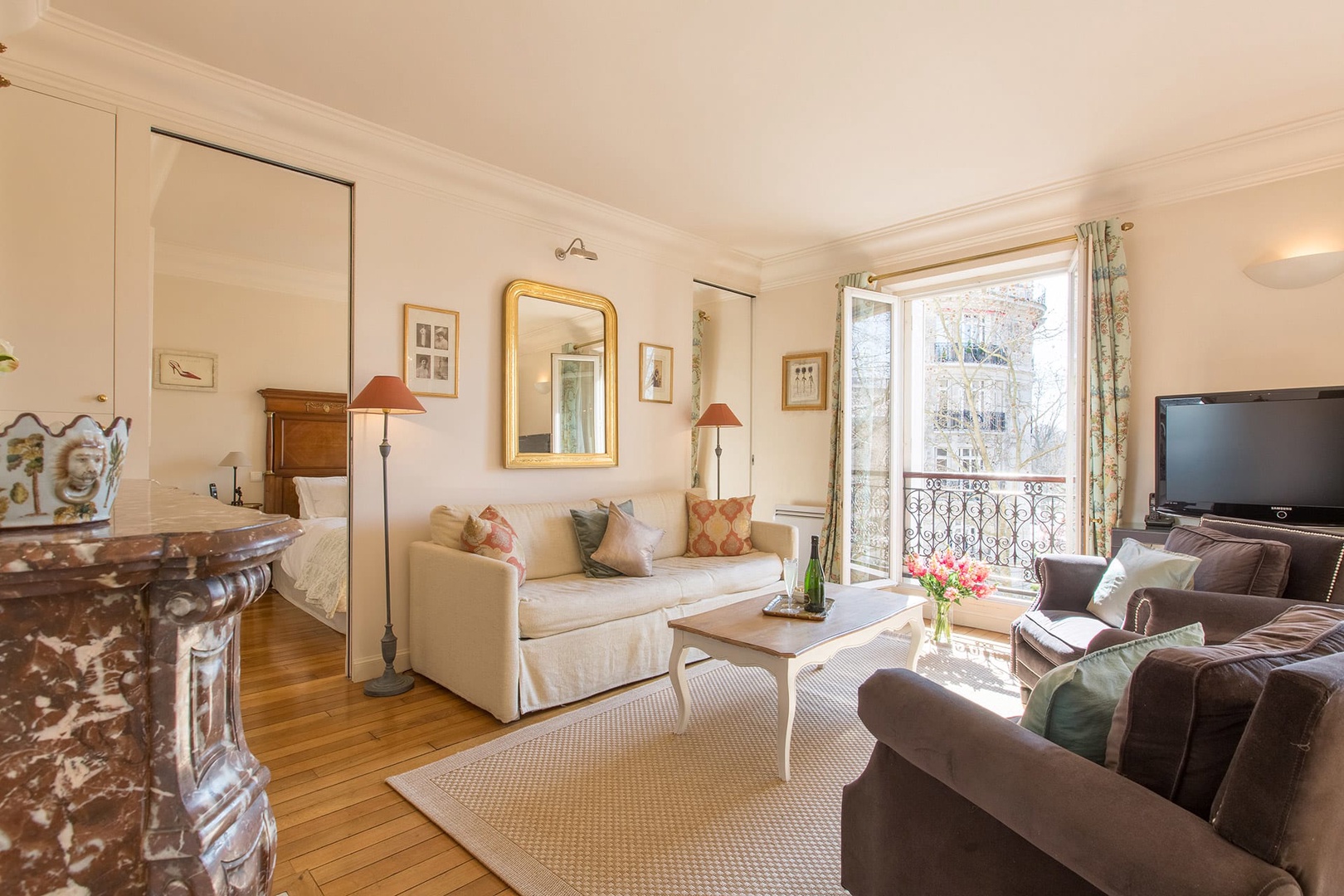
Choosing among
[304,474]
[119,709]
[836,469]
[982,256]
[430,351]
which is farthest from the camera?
[304,474]

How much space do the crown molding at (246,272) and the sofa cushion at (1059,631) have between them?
14.4ft

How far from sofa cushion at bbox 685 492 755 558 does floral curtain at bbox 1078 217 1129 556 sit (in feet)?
6.49

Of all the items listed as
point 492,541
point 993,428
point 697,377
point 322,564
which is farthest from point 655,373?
point 993,428

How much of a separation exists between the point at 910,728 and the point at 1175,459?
3065mm

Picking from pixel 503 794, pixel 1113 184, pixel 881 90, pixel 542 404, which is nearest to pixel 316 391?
pixel 542 404

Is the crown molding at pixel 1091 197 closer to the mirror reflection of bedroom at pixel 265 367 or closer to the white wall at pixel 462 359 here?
the white wall at pixel 462 359

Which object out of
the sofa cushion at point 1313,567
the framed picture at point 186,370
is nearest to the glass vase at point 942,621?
the sofa cushion at point 1313,567

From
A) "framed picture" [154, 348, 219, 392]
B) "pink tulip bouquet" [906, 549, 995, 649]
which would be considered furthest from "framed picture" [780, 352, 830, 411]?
"framed picture" [154, 348, 219, 392]

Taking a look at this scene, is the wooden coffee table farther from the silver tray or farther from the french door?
the french door

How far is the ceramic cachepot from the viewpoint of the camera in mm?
628

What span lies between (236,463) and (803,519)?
4196 mm

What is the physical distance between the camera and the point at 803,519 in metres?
5.19

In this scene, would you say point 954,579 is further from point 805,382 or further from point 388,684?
point 388,684

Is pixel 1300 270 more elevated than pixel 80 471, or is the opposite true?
pixel 1300 270
